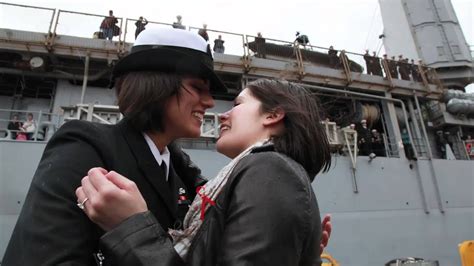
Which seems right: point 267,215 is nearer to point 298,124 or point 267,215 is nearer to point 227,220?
point 227,220

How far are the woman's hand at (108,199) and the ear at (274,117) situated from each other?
1.78ft

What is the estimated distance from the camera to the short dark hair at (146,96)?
1.22 m

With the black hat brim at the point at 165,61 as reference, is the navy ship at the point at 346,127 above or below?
above

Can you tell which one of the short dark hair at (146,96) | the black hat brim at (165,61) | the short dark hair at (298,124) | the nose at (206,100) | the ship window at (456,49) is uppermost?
the ship window at (456,49)

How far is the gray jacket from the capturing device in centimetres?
74

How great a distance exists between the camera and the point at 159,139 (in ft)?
4.40

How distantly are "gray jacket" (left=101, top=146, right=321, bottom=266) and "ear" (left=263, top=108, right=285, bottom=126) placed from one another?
0.98 feet

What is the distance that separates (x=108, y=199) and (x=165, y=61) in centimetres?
68

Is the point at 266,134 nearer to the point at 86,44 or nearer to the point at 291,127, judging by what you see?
the point at 291,127

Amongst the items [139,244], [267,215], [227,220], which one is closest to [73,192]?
[139,244]

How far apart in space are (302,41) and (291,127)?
1192cm

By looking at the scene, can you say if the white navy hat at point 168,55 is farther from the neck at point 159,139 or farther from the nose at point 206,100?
the neck at point 159,139

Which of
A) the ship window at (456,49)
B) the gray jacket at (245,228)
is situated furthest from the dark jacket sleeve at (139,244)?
the ship window at (456,49)

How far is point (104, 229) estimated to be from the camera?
0.84 m
